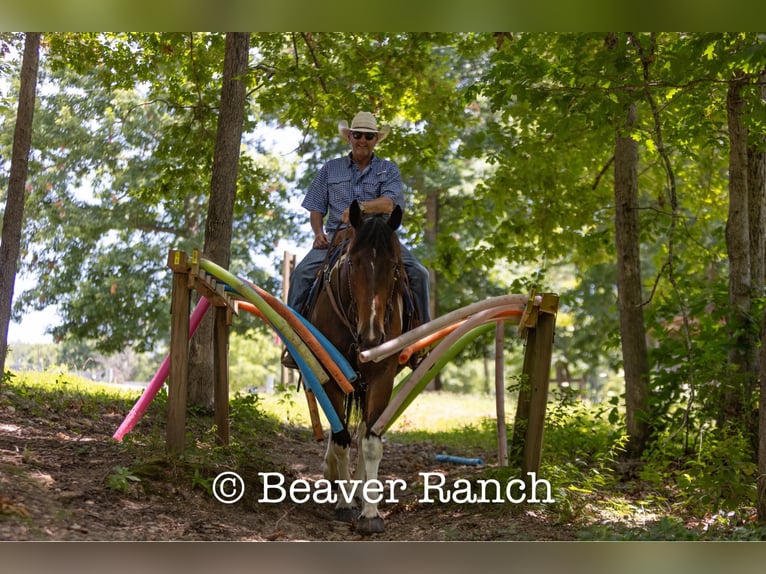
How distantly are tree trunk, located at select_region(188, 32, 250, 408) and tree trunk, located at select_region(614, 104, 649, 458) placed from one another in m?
3.90

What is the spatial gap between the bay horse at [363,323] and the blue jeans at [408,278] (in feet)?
0.94

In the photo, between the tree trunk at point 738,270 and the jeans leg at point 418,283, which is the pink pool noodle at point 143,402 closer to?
the jeans leg at point 418,283

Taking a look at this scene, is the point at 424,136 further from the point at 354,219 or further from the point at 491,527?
the point at 491,527

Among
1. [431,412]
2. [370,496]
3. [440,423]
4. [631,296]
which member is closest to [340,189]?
[370,496]

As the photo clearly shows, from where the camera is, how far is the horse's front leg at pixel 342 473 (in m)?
6.64

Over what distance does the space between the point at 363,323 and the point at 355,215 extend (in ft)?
2.41

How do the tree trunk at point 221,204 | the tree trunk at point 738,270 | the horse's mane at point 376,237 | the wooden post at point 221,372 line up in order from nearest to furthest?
1. the horse's mane at point 376,237
2. the wooden post at point 221,372
3. the tree trunk at point 738,270
4. the tree trunk at point 221,204

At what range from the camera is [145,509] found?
18.7 ft

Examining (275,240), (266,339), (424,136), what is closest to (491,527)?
(424,136)

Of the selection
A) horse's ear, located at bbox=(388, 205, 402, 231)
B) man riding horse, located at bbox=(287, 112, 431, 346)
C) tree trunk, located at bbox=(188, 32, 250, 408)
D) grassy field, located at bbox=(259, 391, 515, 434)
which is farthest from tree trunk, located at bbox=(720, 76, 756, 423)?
tree trunk, located at bbox=(188, 32, 250, 408)

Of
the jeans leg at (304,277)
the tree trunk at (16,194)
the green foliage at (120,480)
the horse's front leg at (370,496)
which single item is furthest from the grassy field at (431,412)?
the green foliage at (120,480)

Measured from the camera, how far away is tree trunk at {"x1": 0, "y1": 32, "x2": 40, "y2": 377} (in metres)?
8.34

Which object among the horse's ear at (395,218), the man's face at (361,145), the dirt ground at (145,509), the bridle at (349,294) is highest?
the man's face at (361,145)

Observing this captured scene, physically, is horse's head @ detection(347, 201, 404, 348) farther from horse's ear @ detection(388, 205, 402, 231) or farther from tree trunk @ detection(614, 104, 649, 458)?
tree trunk @ detection(614, 104, 649, 458)
